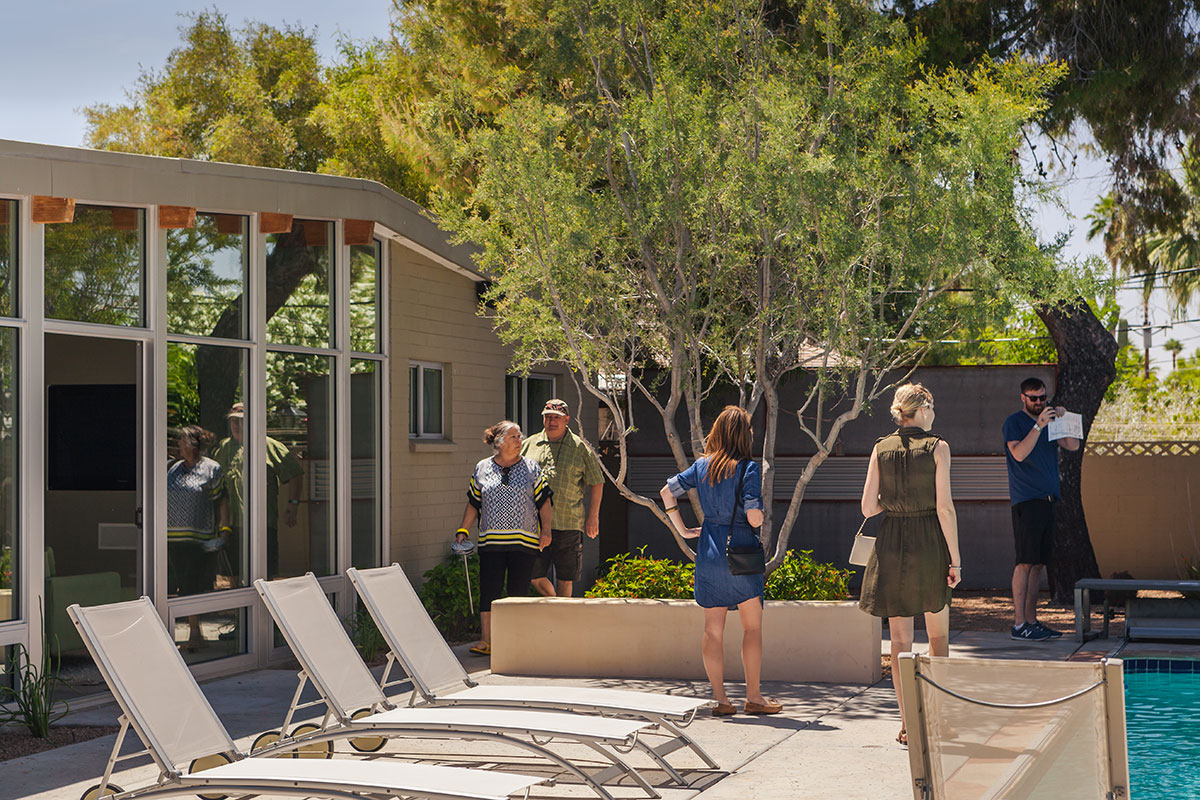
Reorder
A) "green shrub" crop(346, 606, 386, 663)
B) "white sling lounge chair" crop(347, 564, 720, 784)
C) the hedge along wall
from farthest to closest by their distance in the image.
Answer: the hedge along wall, "green shrub" crop(346, 606, 386, 663), "white sling lounge chair" crop(347, 564, 720, 784)

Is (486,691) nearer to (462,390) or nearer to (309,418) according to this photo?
(309,418)

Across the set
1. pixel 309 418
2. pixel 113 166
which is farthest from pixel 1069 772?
pixel 309 418

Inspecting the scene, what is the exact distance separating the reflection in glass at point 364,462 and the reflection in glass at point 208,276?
1.28 meters

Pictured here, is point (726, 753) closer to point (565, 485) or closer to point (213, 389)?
point (565, 485)

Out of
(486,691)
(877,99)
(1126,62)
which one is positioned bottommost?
(486,691)

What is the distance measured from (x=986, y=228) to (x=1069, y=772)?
15.5 feet

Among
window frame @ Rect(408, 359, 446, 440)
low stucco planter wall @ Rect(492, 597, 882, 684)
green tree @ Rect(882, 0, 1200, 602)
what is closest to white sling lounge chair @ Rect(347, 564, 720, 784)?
low stucco planter wall @ Rect(492, 597, 882, 684)

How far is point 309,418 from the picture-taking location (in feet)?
32.4

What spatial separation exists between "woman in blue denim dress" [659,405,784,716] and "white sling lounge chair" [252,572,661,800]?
1.13 m

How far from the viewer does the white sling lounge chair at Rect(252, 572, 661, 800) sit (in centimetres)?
573

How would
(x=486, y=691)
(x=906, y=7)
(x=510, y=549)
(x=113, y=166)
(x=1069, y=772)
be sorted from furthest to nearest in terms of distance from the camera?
(x=906, y=7) < (x=510, y=549) < (x=113, y=166) < (x=486, y=691) < (x=1069, y=772)

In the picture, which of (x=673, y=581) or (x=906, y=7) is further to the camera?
(x=906, y=7)

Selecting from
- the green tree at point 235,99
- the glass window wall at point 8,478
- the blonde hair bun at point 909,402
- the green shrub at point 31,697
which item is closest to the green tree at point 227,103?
the green tree at point 235,99

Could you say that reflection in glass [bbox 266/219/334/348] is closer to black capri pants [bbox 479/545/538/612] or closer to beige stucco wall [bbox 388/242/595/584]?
beige stucco wall [bbox 388/242/595/584]
